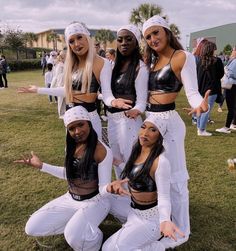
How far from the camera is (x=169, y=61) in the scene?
268 cm

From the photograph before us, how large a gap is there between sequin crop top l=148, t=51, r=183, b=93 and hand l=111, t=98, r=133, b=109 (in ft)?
0.89

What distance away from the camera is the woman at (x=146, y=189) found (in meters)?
2.51

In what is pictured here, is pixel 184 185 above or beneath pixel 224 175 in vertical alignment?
above

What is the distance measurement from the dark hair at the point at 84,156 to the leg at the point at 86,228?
0.30 meters

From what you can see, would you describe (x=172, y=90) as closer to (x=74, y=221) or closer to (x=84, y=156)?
(x=84, y=156)

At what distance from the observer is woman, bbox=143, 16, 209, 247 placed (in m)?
2.64

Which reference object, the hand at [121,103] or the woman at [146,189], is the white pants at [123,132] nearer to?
the hand at [121,103]

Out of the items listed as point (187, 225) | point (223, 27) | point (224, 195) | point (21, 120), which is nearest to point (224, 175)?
point (224, 195)

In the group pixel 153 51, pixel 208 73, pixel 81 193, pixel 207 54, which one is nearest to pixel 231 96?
pixel 208 73

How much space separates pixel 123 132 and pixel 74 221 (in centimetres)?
94

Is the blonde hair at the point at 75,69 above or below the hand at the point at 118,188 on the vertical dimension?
above

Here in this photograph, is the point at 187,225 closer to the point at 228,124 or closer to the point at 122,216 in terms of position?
the point at 122,216

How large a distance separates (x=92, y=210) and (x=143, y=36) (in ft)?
5.40

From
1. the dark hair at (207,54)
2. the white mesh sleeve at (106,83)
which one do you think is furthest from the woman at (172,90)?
the dark hair at (207,54)
